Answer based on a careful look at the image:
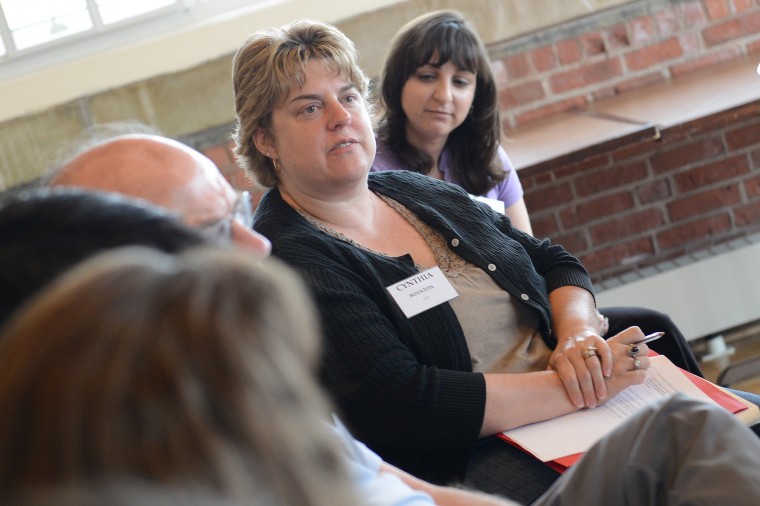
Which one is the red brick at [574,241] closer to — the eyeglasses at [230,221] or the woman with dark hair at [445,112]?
the woman with dark hair at [445,112]

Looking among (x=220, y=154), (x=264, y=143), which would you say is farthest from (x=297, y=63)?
(x=220, y=154)

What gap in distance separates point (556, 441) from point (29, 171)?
7.91 feet

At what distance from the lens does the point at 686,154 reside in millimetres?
3576

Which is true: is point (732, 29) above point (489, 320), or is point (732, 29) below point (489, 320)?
above

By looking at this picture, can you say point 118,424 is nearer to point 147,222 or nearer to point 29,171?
point 147,222

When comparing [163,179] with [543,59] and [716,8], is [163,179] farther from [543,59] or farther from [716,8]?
[716,8]

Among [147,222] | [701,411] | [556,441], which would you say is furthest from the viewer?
[556,441]

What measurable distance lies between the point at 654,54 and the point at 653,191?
535mm

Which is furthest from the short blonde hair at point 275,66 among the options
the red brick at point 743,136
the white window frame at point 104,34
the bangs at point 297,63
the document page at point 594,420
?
the red brick at point 743,136

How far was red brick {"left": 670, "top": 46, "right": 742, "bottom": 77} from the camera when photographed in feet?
11.6

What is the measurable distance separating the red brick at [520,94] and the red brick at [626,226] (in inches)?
22.8

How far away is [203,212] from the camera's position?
117 cm

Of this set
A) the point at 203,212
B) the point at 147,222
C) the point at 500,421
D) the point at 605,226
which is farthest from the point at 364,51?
the point at 147,222

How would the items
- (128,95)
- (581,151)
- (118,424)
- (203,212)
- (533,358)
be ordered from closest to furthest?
(118,424)
(203,212)
(533,358)
(581,151)
(128,95)
